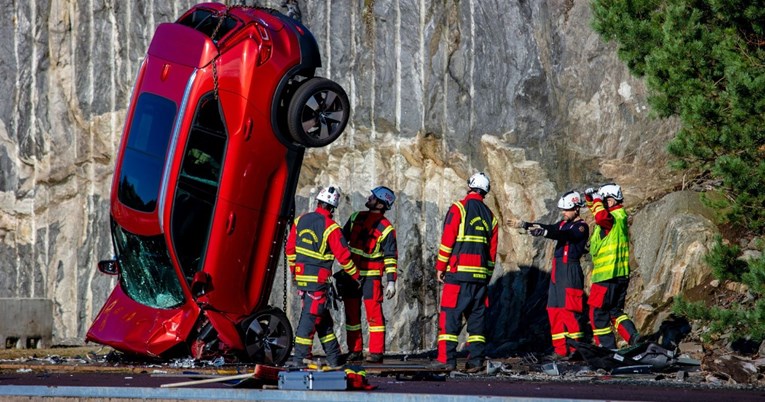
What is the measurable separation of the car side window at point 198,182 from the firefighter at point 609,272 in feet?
13.1

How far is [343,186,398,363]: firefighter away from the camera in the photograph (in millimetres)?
13641

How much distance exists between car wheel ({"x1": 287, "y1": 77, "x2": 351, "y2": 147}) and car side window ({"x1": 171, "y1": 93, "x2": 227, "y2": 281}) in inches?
27.7

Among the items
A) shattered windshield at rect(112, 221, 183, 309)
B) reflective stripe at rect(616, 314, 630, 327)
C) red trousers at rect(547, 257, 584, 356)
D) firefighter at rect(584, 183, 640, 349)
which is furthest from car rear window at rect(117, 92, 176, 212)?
reflective stripe at rect(616, 314, 630, 327)

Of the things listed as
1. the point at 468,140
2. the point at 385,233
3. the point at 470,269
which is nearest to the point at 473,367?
the point at 470,269

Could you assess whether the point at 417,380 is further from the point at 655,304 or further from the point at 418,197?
the point at 418,197

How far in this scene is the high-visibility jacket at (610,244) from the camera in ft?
44.5

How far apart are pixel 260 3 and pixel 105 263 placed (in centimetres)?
612

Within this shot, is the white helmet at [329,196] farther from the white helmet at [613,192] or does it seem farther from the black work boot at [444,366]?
the white helmet at [613,192]

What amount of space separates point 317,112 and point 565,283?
3.18 meters

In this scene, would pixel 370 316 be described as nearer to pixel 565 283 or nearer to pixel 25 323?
pixel 565 283

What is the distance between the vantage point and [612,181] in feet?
51.3

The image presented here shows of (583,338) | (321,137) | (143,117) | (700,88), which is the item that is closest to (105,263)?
(143,117)

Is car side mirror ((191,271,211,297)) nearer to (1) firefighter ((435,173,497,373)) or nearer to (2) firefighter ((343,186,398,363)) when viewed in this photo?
(2) firefighter ((343,186,398,363))

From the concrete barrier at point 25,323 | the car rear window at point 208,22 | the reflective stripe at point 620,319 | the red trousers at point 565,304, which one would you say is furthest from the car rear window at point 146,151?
the reflective stripe at point 620,319
